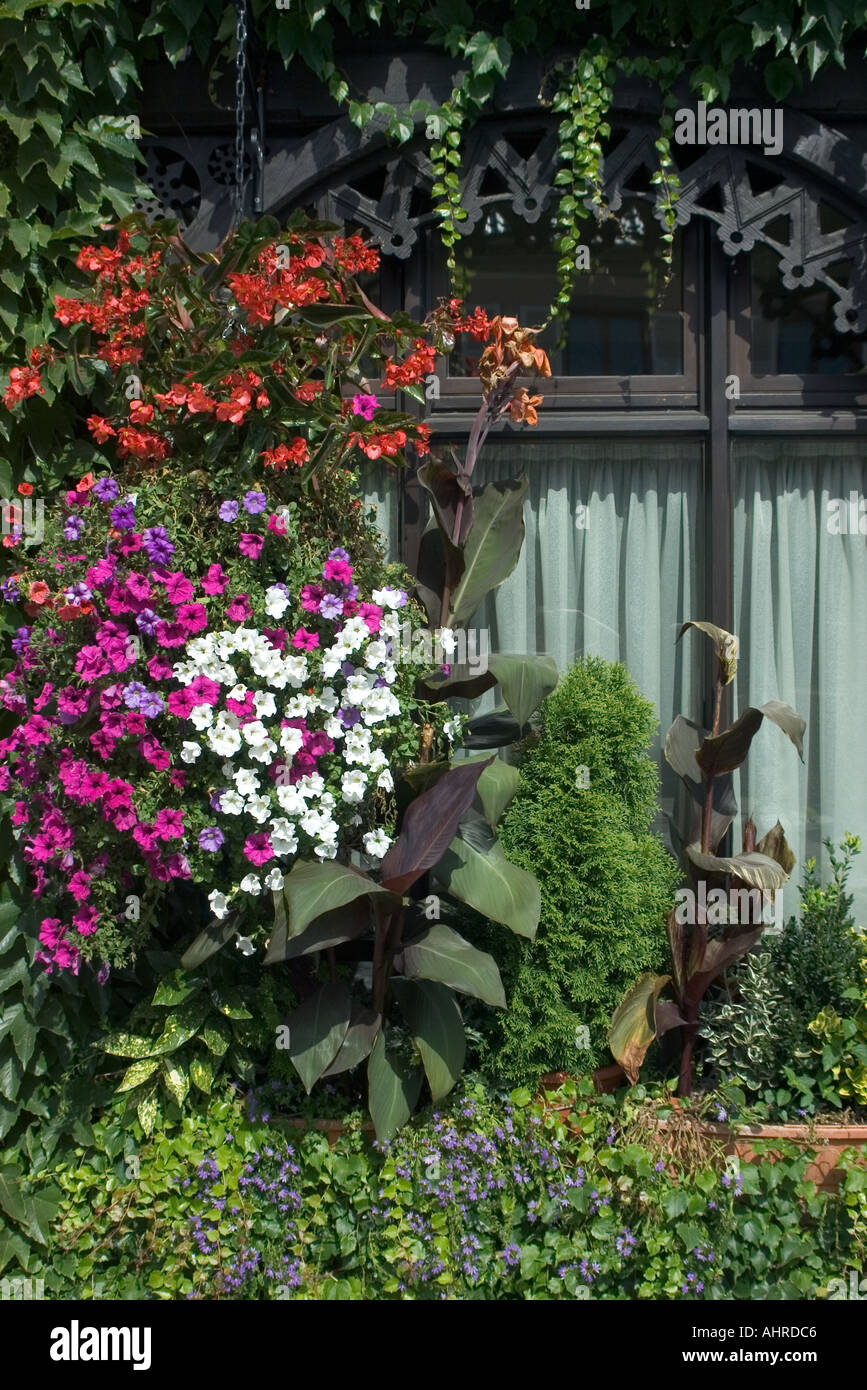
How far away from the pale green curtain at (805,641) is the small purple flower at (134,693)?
201 cm

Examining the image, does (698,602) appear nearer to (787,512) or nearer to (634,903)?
(787,512)

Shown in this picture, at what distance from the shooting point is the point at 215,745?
261 centimetres

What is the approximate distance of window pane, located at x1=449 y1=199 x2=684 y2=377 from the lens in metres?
3.57

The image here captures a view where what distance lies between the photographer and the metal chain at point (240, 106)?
3145mm

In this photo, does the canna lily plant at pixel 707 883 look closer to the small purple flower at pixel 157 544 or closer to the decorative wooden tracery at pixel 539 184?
the decorative wooden tracery at pixel 539 184

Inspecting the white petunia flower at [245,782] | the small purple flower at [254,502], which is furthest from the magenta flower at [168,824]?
the small purple flower at [254,502]

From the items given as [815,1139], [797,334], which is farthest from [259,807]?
[797,334]

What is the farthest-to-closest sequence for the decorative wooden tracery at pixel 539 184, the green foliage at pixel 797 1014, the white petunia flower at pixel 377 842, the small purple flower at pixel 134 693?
1. the decorative wooden tracery at pixel 539 184
2. the green foliage at pixel 797 1014
3. the white petunia flower at pixel 377 842
4. the small purple flower at pixel 134 693

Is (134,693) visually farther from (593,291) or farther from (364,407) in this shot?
(593,291)

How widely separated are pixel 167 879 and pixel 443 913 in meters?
0.92

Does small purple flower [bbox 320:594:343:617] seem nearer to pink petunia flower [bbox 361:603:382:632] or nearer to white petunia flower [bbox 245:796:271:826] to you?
pink petunia flower [bbox 361:603:382:632]

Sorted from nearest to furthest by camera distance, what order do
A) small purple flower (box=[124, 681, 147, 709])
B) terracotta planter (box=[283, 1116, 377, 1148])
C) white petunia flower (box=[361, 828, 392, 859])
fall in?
small purple flower (box=[124, 681, 147, 709]), white petunia flower (box=[361, 828, 392, 859]), terracotta planter (box=[283, 1116, 377, 1148])

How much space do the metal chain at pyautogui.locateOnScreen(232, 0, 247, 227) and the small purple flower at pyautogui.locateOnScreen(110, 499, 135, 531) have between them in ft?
3.22

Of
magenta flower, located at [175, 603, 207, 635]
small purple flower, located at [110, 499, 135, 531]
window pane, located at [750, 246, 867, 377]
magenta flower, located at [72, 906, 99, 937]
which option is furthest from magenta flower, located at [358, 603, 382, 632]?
window pane, located at [750, 246, 867, 377]
